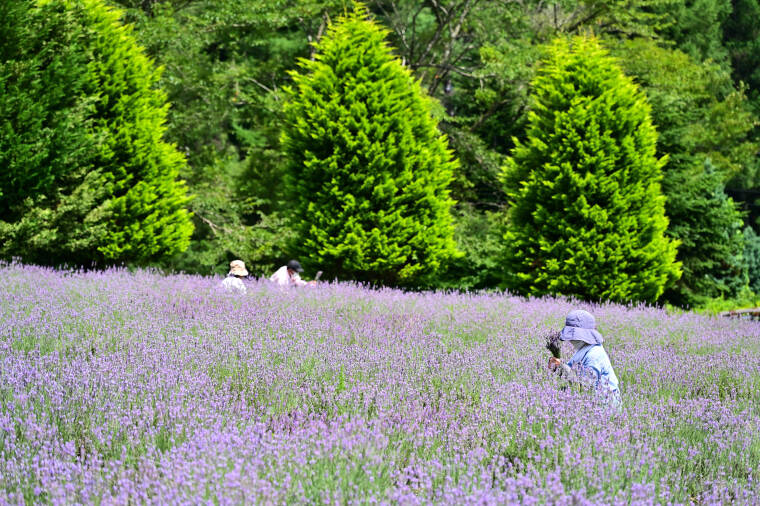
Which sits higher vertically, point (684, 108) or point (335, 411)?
point (684, 108)

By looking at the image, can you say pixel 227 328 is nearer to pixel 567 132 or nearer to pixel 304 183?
pixel 304 183

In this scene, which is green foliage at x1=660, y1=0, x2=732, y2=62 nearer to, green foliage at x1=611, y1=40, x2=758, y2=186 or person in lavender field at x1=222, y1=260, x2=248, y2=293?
green foliage at x1=611, y1=40, x2=758, y2=186

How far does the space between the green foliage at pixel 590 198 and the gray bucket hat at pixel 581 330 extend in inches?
287

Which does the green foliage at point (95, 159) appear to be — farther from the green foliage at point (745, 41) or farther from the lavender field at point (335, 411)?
the green foliage at point (745, 41)

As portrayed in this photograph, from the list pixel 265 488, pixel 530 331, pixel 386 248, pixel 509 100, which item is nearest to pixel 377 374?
pixel 265 488

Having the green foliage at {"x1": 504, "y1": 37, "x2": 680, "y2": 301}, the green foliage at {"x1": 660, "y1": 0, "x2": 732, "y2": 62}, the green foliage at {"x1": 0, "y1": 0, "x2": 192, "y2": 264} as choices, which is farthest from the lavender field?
the green foliage at {"x1": 660, "y1": 0, "x2": 732, "y2": 62}

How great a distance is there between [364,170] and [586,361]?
8.48 metres

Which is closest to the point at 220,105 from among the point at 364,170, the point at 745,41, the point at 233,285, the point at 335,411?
the point at 364,170

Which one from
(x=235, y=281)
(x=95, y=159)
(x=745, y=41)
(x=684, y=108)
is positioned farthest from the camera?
(x=745, y=41)

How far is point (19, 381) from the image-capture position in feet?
11.4

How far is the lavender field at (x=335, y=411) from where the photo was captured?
2.54 metres

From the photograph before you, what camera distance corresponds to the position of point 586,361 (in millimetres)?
4305

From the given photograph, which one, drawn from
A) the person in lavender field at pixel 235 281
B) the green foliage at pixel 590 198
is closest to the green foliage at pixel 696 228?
the green foliage at pixel 590 198

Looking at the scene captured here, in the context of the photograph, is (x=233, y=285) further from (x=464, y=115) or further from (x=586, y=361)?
(x=464, y=115)
